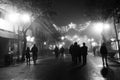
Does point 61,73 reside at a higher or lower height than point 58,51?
lower

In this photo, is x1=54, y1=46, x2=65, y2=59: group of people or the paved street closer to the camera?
the paved street

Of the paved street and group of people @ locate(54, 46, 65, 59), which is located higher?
group of people @ locate(54, 46, 65, 59)

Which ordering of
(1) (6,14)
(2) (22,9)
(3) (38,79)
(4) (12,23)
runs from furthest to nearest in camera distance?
(4) (12,23), (1) (6,14), (2) (22,9), (3) (38,79)

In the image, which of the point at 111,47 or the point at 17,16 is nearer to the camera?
the point at 17,16

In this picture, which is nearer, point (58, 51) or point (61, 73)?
point (61, 73)

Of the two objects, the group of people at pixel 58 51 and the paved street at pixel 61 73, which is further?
the group of people at pixel 58 51

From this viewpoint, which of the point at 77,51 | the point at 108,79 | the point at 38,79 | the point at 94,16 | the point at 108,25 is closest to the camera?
the point at 108,79

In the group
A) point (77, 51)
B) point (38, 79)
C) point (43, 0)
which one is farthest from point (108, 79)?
point (43, 0)

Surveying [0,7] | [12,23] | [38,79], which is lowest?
[38,79]

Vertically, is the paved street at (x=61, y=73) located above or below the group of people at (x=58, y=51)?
below

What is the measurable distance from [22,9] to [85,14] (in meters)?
12.3

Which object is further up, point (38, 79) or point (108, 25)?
point (108, 25)

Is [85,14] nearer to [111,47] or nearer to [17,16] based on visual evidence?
[111,47]

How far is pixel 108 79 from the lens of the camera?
7.98 metres
